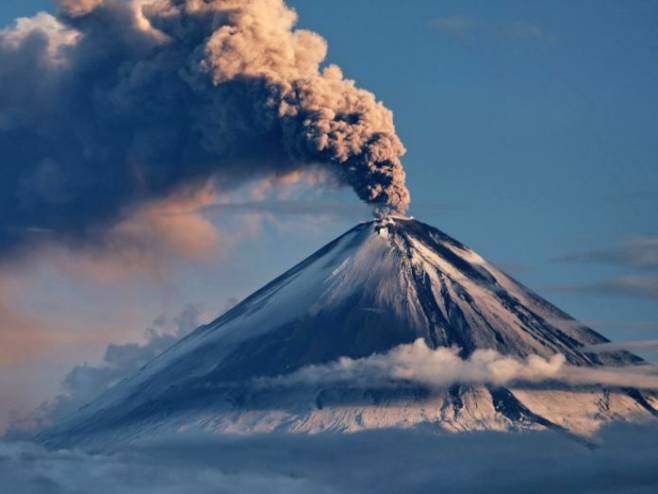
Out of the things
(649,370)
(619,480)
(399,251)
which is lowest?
(619,480)

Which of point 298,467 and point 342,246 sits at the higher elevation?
point 342,246

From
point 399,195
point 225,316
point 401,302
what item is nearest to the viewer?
point 399,195

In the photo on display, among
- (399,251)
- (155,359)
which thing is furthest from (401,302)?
(155,359)

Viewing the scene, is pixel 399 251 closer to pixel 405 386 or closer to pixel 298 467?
pixel 405 386

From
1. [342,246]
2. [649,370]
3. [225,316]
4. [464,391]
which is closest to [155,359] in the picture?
[225,316]

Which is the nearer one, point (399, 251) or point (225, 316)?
point (399, 251)

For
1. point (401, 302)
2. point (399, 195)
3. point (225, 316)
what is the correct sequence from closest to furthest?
point (399, 195) → point (401, 302) → point (225, 316)
